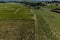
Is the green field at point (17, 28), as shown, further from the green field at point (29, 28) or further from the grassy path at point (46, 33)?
the grassy path at point (46, 33)

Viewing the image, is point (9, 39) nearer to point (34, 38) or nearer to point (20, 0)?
point (34, 38)

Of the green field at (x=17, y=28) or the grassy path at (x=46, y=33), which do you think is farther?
the green field at (x=17, y=28)

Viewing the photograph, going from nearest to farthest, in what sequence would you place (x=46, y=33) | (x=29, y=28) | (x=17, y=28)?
(x=46, y=33) < (x=17, y=28) < (x=29, y=28)

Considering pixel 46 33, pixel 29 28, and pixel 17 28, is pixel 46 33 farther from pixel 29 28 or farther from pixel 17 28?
pixel 17 28

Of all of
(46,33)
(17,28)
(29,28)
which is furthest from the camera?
(29,28)

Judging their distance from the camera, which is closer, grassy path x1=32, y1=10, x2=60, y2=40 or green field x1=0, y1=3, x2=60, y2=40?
grassy path x1=32, y1=10, x2=60, y2=40

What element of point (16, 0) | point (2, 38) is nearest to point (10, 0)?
point (16, 0)

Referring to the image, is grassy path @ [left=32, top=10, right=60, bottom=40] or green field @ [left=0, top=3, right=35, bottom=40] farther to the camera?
green field @ [left=0, top=3, right=35, bottom=40]

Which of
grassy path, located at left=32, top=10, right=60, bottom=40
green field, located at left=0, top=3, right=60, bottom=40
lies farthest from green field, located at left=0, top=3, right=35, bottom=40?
grassy path, located at left=32, top=10, right=60, bottom=40

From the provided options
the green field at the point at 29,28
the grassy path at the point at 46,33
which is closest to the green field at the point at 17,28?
the green field at the point at 29,28

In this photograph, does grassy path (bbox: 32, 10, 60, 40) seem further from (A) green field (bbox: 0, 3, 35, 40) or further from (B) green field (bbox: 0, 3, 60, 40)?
(A) green field (bbox: 0, 3, 35, 40)

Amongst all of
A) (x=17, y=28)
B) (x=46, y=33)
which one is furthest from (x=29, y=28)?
(x=46, y=33)
